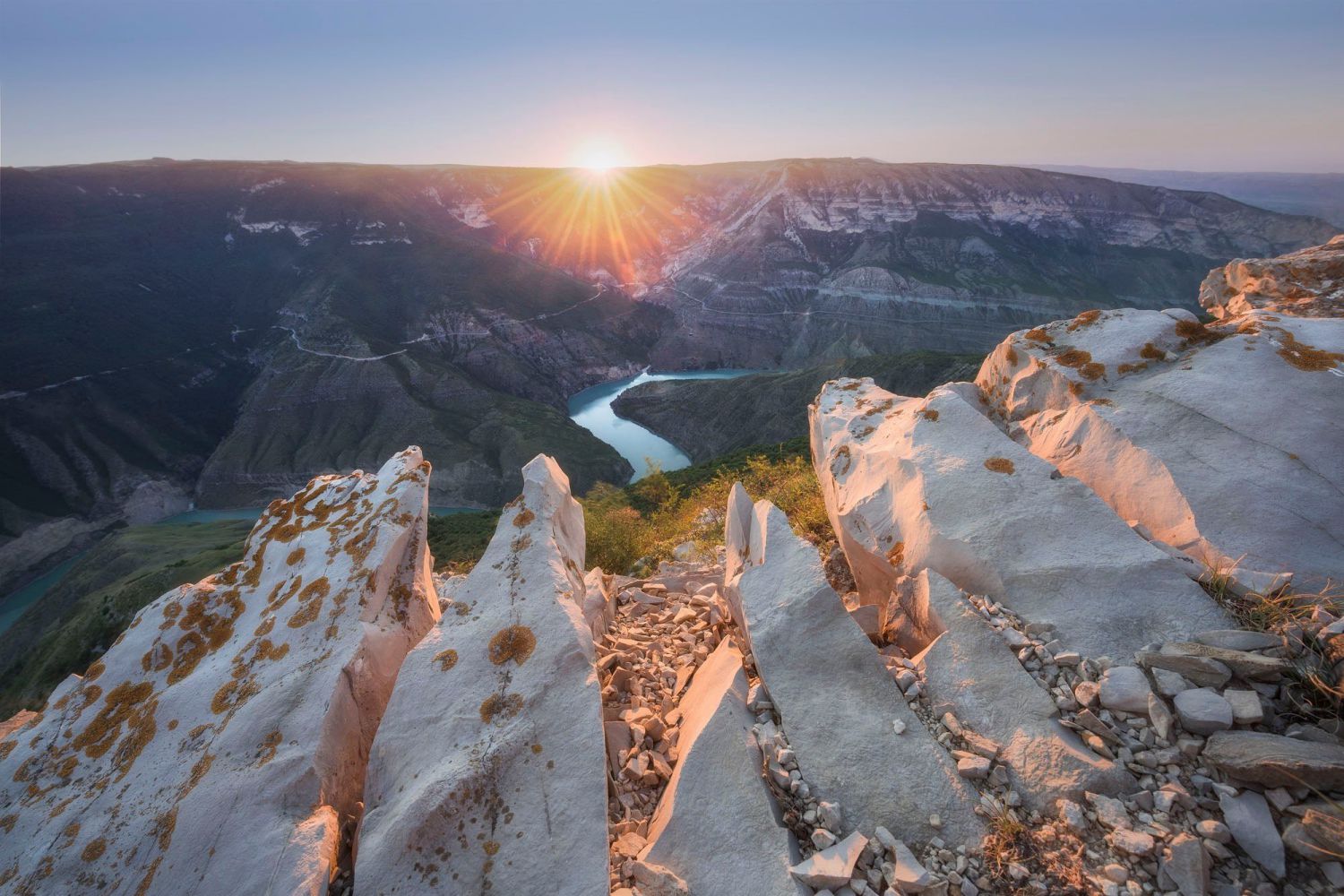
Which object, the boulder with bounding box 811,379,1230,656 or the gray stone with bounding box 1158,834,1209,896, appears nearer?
the gray stone with bounding box 1158,834,1209,896

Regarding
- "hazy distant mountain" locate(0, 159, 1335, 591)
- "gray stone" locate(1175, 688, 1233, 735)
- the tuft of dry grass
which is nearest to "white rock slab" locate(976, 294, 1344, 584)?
the tuft of dry grass

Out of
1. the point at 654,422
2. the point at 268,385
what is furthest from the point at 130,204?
the point at 654,422

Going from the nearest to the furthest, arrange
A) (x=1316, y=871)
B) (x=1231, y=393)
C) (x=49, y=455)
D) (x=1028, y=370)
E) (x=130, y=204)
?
(x=1316, y=871) < (x=1231, y=393) < (x=1028, y=370) < (x=49, y=455) < (x=130, y=204)

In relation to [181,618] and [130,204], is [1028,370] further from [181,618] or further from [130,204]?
[130,204]

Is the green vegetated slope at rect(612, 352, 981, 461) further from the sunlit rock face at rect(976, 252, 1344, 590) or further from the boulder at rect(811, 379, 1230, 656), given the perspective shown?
the boulder at rect(811, 379, 1230, 656)

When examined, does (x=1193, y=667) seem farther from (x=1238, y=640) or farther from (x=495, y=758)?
(x=495, y=758)
